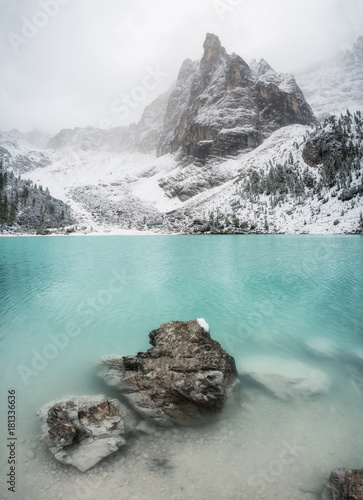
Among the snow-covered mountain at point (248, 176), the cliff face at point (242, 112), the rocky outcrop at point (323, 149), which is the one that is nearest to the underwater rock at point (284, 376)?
the snow-covered mountain at point (248, 176)

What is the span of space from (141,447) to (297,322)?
9.48m

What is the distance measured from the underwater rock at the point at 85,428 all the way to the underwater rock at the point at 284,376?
376cm

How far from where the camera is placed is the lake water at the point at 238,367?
4312 mm

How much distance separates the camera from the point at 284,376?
7.29 metres

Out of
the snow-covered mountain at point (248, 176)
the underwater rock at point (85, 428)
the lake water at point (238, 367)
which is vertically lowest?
the lake water at point (238, 367)

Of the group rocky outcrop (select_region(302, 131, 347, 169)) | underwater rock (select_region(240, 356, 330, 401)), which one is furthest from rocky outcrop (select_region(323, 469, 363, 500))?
rocky outcrop (select_region(302, 131, 347, 169))

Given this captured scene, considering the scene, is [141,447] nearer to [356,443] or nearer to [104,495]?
[104,495]

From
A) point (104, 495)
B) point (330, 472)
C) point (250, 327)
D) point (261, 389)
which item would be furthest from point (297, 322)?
point (104, 495)

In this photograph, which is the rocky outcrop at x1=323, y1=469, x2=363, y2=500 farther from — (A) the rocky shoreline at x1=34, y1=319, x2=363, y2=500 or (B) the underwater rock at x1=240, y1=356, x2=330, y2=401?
(B) the underwater rock at x1=240, y1=356, x2=330, y2=401

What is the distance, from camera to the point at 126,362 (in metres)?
7.37

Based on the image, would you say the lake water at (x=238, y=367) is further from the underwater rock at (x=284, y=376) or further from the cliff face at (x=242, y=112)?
the cliff face at (x=242, y=112)

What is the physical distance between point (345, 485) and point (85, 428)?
4880 millimetres

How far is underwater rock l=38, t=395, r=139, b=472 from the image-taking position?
4.74 meters

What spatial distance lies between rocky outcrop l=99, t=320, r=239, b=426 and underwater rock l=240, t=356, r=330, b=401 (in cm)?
95
